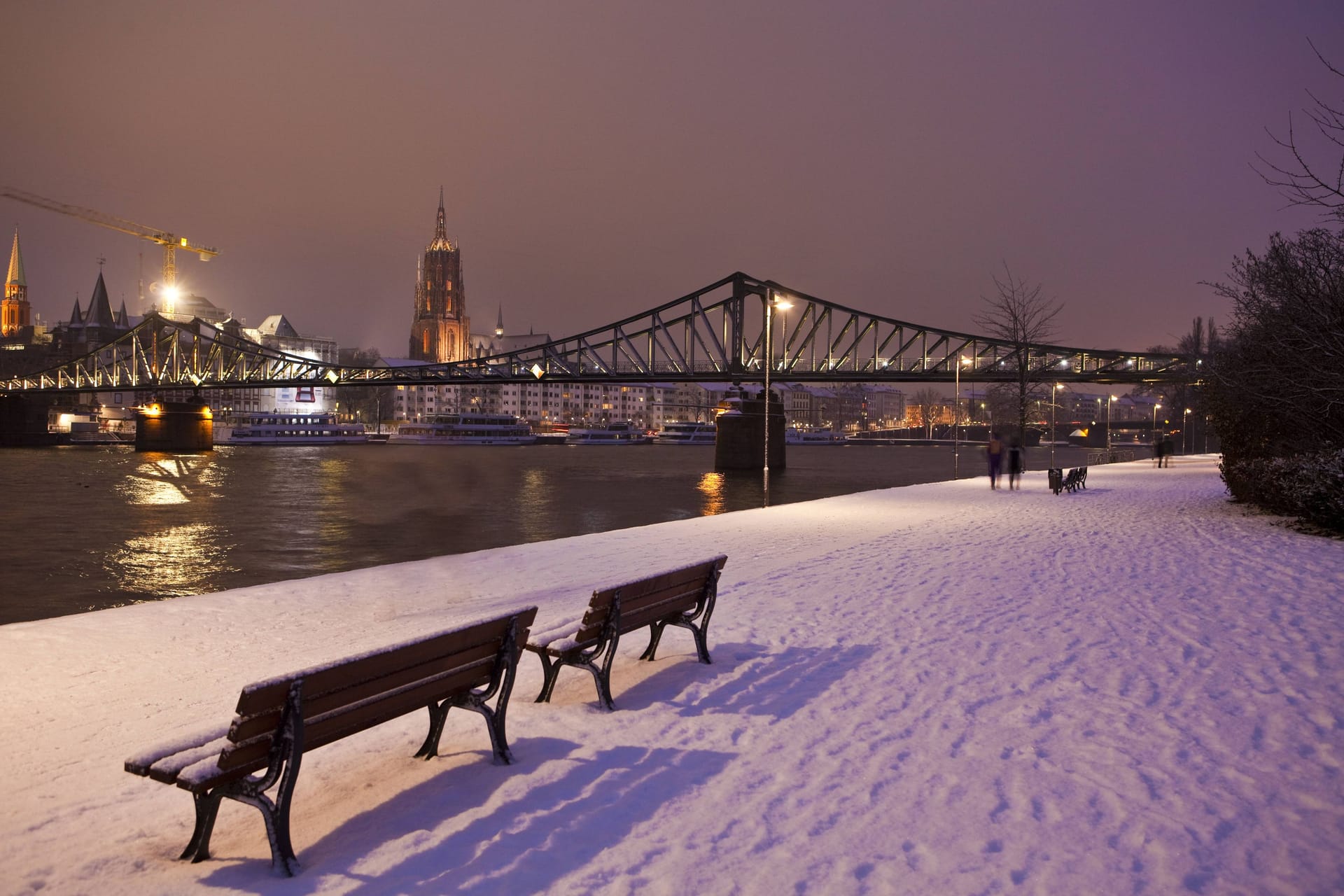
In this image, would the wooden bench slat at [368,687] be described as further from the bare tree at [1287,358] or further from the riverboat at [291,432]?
the riverboat at [291,432]

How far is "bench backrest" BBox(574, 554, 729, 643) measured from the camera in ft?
20.2

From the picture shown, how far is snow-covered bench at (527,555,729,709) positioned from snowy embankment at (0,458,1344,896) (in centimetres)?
19

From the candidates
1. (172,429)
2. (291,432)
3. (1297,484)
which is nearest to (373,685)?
(1297,484)

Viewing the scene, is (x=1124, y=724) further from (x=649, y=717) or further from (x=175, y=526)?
(x=175, y=526)

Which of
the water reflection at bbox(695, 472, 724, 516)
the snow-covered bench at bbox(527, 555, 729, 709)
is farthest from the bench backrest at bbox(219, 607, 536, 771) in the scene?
the water reflection at bbox(695, 472, 724, 516)

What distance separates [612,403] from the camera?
19662 cm

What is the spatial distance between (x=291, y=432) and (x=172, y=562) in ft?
368

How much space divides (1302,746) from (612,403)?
192 m

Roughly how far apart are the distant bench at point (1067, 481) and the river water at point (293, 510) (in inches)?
356

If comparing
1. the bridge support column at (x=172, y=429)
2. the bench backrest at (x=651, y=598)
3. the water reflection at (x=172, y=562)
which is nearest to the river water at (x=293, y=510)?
the water reflection at (x=172, y=562)

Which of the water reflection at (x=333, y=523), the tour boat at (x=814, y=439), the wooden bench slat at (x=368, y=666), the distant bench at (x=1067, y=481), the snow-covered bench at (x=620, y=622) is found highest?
the wooden bench slat at (x=368, y=666)

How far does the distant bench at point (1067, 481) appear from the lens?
27031 mm

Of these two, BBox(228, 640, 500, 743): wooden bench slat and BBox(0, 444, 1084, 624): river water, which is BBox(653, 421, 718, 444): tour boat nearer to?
BBox(0, 444, 1084, 624): river water

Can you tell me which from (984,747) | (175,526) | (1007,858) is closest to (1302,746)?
(984,747)
